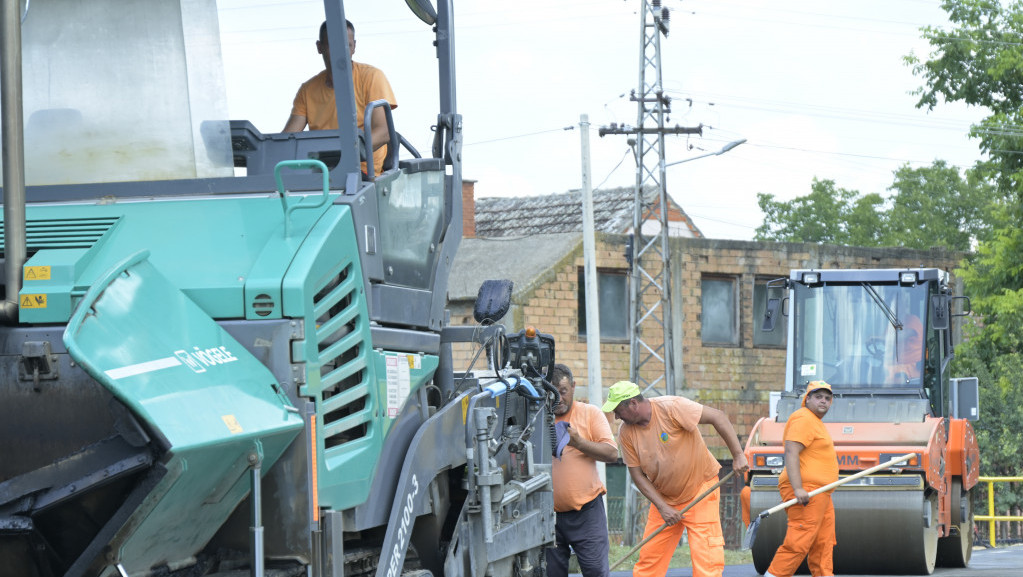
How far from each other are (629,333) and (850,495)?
14.1m

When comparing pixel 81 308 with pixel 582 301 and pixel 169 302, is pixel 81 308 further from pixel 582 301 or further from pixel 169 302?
pixel 582 301

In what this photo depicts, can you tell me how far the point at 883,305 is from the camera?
14.5m

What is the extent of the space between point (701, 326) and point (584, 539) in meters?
18.3

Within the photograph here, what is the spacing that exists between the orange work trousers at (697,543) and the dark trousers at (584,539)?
258mm

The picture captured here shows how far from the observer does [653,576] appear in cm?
930

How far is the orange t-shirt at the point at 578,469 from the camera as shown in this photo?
9.16 m

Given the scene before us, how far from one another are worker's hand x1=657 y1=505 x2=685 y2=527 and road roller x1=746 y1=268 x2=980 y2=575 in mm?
4096

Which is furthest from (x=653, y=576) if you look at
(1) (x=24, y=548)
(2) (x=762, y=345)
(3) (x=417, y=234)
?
(2) (x=762, y=345)

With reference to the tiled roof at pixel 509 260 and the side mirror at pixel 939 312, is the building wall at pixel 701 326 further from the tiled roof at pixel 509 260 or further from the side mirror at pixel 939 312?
the side mirror at pixel 939 312

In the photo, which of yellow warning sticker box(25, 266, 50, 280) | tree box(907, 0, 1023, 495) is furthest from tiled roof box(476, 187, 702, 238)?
yellow warning sticker box(25, 266, 50, 280)

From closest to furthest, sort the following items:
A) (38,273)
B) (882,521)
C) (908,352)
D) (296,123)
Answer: (38,273) < (296,123) < (882,521) < (908,352)

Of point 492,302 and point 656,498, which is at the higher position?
point 492,302

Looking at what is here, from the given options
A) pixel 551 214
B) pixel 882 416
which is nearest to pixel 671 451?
pixel 882 416

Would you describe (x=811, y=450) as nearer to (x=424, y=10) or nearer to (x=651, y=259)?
(x=424, y=10)
